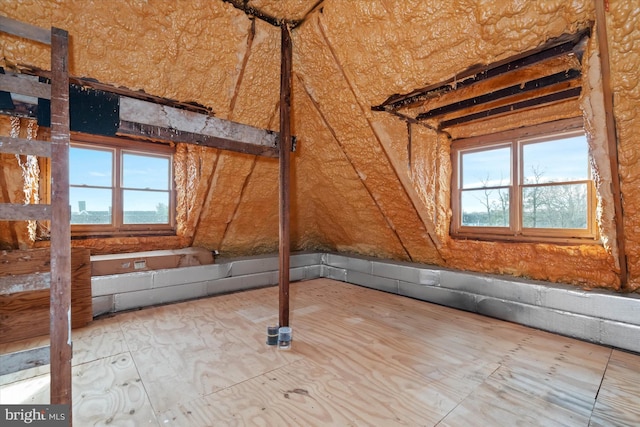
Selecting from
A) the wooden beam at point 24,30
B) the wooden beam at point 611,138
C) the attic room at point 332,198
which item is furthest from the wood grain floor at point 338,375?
the wooden beam at point 24,30

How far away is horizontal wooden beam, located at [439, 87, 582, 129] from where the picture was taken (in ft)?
6.61

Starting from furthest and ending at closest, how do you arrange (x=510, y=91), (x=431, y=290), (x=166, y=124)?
(x=431, y=290) < (x=510, y=91) < (x=166, y=124)

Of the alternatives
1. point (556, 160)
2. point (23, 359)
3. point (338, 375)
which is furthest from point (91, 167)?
point (556, 160)

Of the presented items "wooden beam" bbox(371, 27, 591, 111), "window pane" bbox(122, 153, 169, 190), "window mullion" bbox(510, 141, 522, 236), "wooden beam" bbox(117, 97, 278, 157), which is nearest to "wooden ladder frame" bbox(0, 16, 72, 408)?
"wooden beam" bbox(117, 97, 278, 157)

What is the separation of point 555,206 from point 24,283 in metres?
3.52

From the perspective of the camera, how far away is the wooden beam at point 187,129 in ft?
5.05

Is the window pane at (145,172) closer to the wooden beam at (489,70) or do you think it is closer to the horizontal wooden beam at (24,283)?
the horizontal wooden beam at (24,283)

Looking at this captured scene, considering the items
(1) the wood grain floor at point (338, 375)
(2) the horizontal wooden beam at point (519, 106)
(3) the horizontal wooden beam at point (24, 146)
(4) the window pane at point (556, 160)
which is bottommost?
(1) the wood grain floor at point (338, 375)

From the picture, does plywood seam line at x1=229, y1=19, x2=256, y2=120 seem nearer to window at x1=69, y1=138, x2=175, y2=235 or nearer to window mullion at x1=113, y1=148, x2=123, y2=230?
window at x1=69, y1=138, x2=175, y2=235

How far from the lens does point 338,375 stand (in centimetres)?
168

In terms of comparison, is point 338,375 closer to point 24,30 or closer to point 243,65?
point 24,30

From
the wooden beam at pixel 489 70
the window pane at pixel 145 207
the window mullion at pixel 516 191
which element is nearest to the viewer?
the wooden beam at pixel 489 70

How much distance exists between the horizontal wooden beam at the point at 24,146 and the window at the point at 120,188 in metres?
1.95

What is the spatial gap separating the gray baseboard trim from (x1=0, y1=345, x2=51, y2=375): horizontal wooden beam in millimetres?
1762
